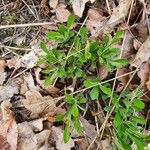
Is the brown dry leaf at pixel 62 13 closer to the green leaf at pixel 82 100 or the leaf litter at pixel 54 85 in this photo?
the leaf litter at pixel 54 85

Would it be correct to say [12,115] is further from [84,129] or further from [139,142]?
[139,142]

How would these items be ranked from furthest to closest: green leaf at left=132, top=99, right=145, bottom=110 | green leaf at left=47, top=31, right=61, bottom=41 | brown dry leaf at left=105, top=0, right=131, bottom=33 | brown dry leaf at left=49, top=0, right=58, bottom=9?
brown dry leaf at left=49, top=0, right=58, bottom=9 → brown dry leaf at left=105, top=0, right=131, bottom=33 → green leaf at left=47, top=31, right=61, bottom=41 → green leaf at left=132, top=99, right=145, bottom=110

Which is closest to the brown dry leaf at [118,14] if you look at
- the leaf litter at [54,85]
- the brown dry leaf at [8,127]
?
the leaf litter at [54,85]

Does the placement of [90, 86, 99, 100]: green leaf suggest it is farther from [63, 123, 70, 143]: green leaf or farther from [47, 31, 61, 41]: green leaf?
[47, 31, 61, 41]: green leaf

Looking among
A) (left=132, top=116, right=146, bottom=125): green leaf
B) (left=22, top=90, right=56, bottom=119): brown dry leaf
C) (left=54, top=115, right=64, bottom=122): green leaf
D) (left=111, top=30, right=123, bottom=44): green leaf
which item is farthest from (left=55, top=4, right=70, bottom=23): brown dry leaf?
(left=132, top=116, right=146, bottom=125): green leaf

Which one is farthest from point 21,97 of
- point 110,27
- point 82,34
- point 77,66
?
point 110,27

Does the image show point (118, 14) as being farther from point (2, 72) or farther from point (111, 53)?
point (2, 72)
